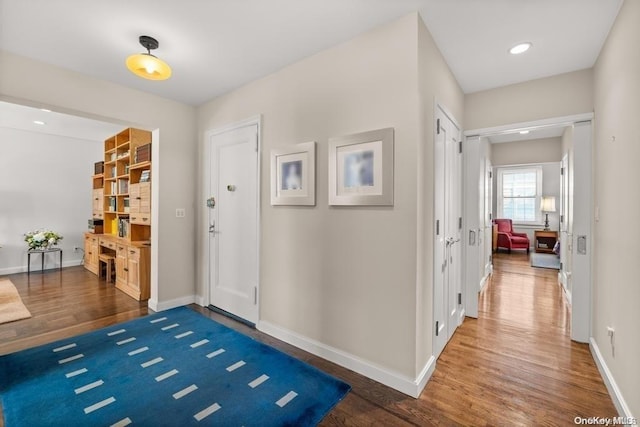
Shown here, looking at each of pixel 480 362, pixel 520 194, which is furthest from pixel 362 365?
pixel 520 194

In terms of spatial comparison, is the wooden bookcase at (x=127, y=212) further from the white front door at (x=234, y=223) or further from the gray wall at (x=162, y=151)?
the white front door at (x=234, y=223)

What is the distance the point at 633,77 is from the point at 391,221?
5.24 ft

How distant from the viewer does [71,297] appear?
12.5 ft

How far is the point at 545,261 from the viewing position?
616 centimetres

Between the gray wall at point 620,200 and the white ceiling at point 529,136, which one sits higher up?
the white ceiling at point 529,136

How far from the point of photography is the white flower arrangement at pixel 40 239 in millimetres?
4996

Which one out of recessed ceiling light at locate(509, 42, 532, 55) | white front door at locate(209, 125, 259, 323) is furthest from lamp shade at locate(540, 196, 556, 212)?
white front door at locate(209, 125, 259, 323)

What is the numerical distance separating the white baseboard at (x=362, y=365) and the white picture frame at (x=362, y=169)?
1.19m

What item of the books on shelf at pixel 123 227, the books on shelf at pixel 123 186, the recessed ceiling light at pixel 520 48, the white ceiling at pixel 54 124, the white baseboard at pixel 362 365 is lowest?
the white baseboard at pixel 362 365

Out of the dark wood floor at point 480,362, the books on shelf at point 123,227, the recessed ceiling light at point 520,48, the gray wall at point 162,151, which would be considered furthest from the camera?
the books on shelf at point 123,227

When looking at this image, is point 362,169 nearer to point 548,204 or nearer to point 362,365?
point 362,365

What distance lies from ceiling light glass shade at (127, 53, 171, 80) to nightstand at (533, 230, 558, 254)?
27.5 ft

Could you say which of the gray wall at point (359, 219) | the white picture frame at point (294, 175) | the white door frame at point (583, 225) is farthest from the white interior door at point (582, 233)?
the white picture frame at point (294, 175)

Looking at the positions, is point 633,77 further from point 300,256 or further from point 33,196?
point 33,196
